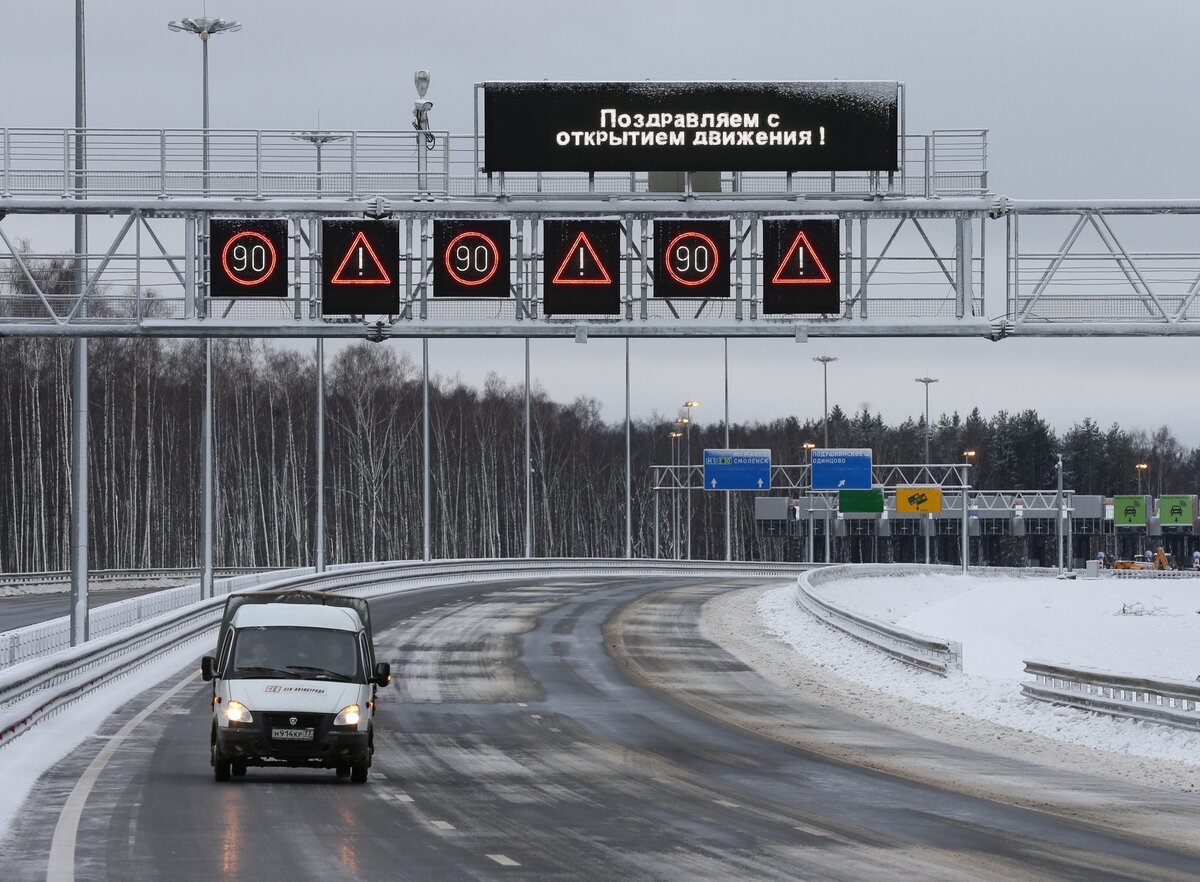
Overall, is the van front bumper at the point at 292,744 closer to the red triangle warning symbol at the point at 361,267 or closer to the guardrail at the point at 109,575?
the red triangle warning symbol at the point at 361,267

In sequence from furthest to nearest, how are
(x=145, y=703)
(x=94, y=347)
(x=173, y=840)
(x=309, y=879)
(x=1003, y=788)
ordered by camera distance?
1. (x=94, y=347)
2. (x=145, y=703)
3. (x=1003, y=788)
4. (x=173, y=840)
5. (x=309, y=879)

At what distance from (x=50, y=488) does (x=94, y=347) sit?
14.9 m

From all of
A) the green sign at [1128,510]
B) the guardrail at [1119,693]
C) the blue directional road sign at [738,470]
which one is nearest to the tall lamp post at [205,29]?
the guardrail at [1119,693]

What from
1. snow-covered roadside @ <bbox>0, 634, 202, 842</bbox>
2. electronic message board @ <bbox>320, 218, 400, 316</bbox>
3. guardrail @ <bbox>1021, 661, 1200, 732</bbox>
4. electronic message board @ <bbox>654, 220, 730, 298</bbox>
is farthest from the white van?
guardrail @ <bbox>1021, 661, 1200, 732</bbox>

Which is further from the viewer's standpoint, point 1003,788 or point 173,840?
point 1003,788

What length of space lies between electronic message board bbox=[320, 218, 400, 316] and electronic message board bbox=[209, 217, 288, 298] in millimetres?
661

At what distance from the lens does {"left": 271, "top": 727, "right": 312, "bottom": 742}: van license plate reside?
19.2m

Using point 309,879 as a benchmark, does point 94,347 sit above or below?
above

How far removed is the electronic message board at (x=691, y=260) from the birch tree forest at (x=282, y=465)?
198 ft

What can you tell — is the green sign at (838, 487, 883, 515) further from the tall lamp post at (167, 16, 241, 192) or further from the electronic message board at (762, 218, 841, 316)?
the electronic message board at (762, 218, 841, 316)

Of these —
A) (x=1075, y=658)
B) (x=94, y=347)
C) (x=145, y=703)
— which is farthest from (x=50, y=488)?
(x=145, y=703)

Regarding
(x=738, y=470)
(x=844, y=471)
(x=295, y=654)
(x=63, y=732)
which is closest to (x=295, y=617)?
(x=295, y=654)

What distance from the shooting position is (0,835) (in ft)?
48.8

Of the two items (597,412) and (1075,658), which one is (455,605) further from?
(597,412)
